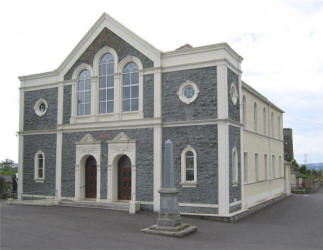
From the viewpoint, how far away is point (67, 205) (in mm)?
21391

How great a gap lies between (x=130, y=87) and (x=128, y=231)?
9.18 metres

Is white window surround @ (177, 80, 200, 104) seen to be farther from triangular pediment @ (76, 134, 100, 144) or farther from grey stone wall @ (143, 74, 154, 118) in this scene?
triangular pediment @ (76, 134, 100, 144)

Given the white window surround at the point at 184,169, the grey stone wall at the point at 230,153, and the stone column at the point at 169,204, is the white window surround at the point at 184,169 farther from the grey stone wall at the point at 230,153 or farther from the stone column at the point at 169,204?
the stone column at the point at 169,204

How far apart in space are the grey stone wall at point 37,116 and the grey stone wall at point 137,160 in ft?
5.56

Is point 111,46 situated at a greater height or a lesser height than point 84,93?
greater

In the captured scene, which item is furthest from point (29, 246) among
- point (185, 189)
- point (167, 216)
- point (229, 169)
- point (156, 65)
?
point (156, 65)

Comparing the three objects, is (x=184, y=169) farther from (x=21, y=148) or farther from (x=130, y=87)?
(x=21, y=148)

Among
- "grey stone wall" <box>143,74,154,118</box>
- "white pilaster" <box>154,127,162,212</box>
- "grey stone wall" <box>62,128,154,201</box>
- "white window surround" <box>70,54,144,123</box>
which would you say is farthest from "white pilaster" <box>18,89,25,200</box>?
"white pilaster" <box>154,127,162,212</box>

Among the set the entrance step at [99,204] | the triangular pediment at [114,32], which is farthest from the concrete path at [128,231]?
the triangular pediment at [114,32]

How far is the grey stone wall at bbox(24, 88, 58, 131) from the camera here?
2338cm

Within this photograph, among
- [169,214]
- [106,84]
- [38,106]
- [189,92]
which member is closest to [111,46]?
[106,84]

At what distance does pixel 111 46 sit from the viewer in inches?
852

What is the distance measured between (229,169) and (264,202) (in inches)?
307

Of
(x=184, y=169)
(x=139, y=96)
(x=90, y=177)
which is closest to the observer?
(x=184, y=169)
